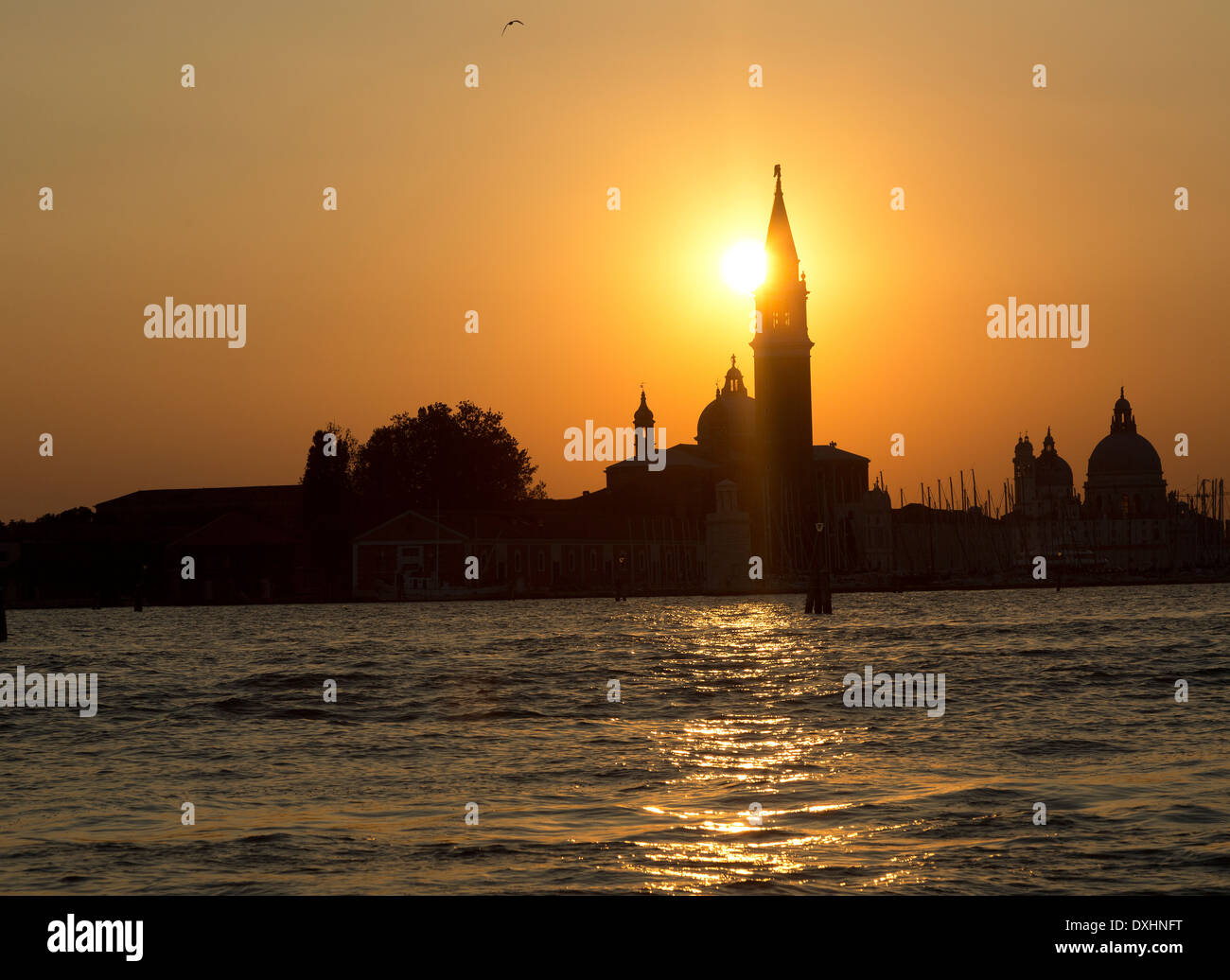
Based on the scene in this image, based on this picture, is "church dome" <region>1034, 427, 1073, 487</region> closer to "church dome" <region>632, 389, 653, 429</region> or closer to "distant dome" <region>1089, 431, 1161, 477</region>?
"distant dome" <region>1089, 431, 1161, 477</region>

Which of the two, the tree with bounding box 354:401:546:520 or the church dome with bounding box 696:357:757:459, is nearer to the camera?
the tree with bounding box 354:401:546:520

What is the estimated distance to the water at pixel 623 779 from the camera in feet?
28.7

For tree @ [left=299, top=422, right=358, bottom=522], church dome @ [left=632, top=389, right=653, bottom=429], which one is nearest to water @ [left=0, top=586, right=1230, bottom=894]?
tree @ [left=299, top=422, right=358, bottom=522]

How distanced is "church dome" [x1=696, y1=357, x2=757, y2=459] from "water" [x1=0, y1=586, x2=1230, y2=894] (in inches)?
3170

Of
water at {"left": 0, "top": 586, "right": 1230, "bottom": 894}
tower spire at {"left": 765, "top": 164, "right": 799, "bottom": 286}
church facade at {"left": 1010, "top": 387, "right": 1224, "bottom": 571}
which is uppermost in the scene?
tower spire at {"left": 765, "top": 164, "right": 799, "bottom": 286}

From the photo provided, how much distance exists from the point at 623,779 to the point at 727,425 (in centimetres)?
10087

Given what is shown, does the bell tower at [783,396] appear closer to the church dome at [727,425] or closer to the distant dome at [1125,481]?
the church dome at [727,425]

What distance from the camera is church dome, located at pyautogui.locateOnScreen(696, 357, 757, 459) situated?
11181cm

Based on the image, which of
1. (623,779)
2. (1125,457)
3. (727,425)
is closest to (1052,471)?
(1125,457)

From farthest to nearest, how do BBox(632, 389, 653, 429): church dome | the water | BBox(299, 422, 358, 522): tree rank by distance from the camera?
BBox(632, 389, 653, 429): church dome
BBox(299, 422, 358, 522): tree
the water

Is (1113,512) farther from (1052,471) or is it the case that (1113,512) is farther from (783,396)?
(783,396)

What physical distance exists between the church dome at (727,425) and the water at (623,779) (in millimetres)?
80509

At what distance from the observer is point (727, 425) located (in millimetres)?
113125
